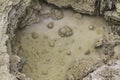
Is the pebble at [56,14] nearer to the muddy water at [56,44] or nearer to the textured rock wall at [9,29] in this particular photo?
the muddy water at [56,44]

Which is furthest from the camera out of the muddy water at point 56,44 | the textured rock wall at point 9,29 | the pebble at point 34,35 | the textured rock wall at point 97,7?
the pebble at point 34,35

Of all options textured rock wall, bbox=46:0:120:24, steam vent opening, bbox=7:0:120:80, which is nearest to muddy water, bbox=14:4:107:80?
steam vent opening, bbox=7:0:120:80

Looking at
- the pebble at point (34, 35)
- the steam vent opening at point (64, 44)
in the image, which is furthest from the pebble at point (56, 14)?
the pebble at point (34, 35)

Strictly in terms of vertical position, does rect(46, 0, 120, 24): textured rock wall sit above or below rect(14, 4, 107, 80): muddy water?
above

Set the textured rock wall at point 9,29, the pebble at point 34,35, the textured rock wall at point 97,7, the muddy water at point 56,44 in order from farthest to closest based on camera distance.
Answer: the pebble at point 34,35
the muddy water at point 56,44
the textured rock wall at point 97,7
the textured rock wall at point 9,29

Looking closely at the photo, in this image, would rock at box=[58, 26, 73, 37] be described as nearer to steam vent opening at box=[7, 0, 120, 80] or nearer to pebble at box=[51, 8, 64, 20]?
steam vent opening at box=[7, 0, 120, 80]

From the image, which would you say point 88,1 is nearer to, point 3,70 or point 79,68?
point 79,68

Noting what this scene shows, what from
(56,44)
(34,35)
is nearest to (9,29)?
(34,35)

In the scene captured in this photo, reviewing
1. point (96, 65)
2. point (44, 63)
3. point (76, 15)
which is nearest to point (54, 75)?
point (44, 63)

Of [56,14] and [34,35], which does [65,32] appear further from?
[34,35]
